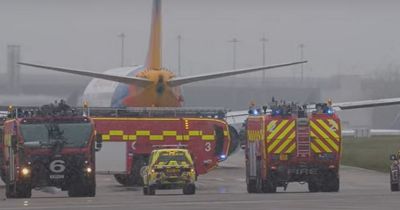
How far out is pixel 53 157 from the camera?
32.0m

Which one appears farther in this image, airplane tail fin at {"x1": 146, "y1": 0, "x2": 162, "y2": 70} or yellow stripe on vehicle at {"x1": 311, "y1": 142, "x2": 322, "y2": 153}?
airplane tail fin at {"x1": 146, "y1": 0, "x2": 162, "y2": 70}

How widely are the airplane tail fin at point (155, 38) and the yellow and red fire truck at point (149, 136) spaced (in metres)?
14.0

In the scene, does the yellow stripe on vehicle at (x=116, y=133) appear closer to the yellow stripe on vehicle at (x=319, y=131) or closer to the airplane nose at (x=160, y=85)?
the yellow stripe on vehicle at (x=319, y=131)

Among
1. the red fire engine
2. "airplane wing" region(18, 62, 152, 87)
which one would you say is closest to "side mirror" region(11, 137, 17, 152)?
the red fire engine

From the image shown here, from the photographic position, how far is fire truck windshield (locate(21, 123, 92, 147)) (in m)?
32.1

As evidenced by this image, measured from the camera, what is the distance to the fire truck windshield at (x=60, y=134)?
105ft

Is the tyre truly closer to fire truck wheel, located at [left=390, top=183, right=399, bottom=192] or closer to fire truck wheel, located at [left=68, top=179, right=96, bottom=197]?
fire truck wheel, located at [left=68, top=179, right=96, bottom=197]

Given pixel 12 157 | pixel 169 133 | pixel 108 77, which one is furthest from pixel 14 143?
pixel 108 77

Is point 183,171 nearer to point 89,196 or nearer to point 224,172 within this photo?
point 89,196

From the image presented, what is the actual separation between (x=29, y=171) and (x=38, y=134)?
3.59ft

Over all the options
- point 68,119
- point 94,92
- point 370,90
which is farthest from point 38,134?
point 370,90

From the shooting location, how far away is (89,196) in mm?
32156

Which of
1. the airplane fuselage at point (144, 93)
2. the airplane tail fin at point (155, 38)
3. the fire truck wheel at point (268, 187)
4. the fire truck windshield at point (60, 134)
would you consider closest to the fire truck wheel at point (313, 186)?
the fire truck wheel at point (268, 187)

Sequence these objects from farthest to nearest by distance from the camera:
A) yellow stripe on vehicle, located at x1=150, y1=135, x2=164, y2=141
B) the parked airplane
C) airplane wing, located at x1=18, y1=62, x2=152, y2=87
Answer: the parked airplane, airplane wing, located at x1=18, y1=62, x2=152, y2=87, yellow stripe on vehicle, located at x1=150, y1=135, x2=164, y2=141
